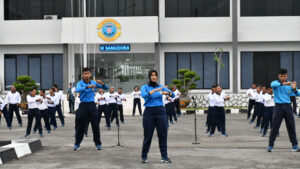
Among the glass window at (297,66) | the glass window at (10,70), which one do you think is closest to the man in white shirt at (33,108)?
the glass window at (10,70)

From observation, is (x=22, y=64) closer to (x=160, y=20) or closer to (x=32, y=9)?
(x=32, y=9)

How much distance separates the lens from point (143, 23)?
1368 inches

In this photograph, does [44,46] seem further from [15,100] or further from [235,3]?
[15,100]

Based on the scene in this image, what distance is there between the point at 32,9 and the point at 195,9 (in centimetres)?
1207

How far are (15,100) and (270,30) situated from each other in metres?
21.5

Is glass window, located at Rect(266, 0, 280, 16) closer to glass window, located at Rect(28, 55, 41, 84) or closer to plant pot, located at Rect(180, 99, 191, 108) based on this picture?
plant pot, located at Rect(180, 99, 191, 108)

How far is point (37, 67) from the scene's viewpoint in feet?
121

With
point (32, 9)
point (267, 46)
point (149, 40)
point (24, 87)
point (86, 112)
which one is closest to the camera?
point (86, 112)

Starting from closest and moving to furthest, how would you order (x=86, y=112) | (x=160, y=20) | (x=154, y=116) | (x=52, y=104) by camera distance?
(x=154, y=116) → (x=86, y=112) → (x=52, y=104) → (x=160, y=20)

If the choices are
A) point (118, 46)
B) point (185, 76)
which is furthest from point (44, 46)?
point (185, 76)

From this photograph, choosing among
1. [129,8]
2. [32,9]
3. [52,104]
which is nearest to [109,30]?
[129,8]

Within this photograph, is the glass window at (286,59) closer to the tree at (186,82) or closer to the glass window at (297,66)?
the glass window at (297,66)

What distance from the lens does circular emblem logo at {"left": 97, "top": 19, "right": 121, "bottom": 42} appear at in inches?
1380

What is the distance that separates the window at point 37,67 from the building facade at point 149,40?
7cm
